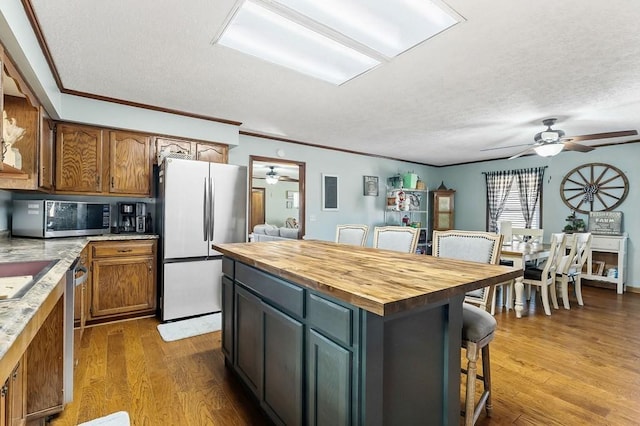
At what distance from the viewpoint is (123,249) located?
3295 millimetres

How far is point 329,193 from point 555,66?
376 centimetres

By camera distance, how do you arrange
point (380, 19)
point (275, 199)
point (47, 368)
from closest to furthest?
point (47, 368), point (380, 19), point (275, 199)

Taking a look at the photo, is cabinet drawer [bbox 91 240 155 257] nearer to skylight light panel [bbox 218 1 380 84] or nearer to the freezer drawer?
the freezer drawer

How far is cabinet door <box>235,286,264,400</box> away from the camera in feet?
5.83

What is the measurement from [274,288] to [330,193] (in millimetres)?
4216

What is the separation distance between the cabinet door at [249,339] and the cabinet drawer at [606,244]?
5592mm

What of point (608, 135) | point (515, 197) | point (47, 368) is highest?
point (608, 135)

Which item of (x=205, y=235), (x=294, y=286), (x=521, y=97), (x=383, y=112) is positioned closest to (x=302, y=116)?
(x=383, y=112)

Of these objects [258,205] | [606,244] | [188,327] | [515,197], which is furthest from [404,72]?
[258,205]

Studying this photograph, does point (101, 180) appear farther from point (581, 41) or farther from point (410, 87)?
point (581, 41)

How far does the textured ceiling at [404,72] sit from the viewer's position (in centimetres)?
187

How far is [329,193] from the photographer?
5.73 metres

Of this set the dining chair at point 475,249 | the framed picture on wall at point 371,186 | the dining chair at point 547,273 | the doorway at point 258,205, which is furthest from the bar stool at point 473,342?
the doorway at point 258,205

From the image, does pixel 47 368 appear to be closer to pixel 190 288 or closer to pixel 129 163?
pixel 190 288
